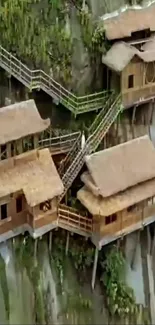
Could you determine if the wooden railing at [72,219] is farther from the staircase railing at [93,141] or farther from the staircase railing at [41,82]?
the staircase railing at [41,82]

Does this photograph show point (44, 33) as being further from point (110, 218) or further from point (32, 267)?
point (32, 267)

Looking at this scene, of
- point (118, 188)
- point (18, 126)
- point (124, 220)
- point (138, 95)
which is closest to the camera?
point (18, 126)

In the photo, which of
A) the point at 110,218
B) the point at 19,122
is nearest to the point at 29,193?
the point at 19,122

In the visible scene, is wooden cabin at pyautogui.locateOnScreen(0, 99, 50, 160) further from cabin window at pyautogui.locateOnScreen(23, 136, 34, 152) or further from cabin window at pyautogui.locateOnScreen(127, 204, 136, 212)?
cabin window at pyautogui.locateOnScreen(127, 204, 136, 212)

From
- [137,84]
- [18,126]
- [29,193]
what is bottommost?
[29,193]

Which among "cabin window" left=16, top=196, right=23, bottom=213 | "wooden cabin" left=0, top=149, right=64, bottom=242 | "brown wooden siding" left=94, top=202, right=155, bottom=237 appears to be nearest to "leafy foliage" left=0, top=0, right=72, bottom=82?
"wooden cabin" left=0, top=149, right=64, bottom=242

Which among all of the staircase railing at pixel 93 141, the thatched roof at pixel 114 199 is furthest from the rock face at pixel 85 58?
the thatched roof at pixel 114 199
